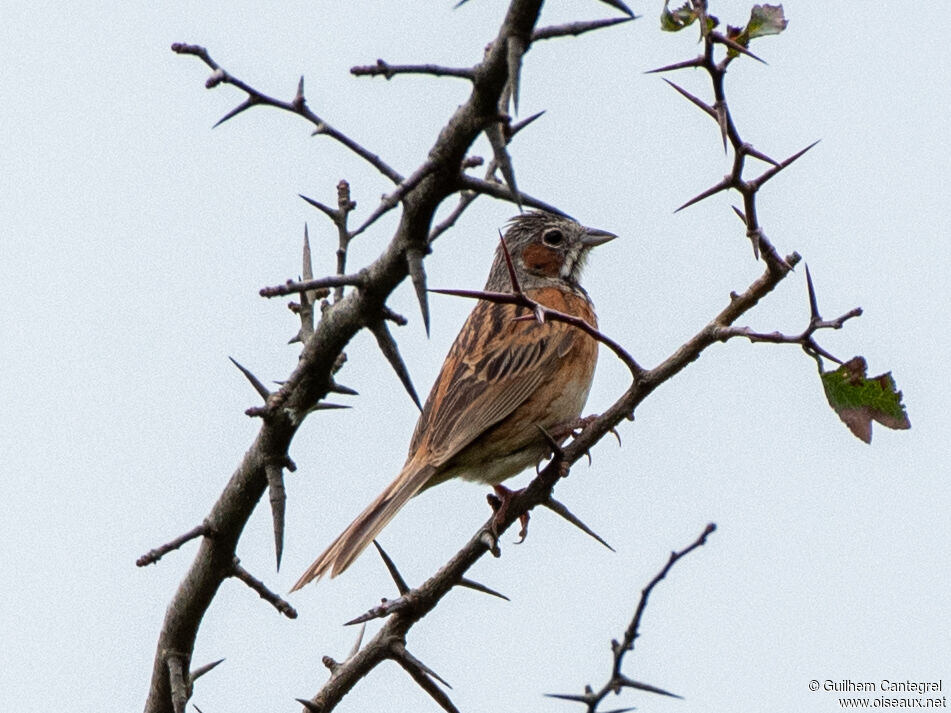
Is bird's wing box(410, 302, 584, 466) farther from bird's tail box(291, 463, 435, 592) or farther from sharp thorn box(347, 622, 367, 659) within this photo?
sharp thorn box(347, 622, 367, 659)

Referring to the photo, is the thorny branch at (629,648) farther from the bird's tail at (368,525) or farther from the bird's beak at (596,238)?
the bird's beak at (596,238)

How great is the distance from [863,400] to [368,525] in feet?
8.75

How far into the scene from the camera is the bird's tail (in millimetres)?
5160

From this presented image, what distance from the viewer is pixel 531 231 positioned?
8.37 metres

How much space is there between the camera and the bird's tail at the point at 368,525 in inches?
203

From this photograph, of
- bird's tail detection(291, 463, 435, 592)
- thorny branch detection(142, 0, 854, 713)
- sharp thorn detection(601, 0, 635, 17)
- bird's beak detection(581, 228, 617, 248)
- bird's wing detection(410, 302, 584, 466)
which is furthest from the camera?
bird's beak detection(581, 228, 617, 248)

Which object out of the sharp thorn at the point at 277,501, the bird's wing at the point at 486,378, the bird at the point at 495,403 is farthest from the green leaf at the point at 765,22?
the bird's wing at the point at 486,378

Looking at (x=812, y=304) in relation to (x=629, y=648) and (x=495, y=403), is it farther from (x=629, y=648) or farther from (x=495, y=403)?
(x=495, y=403)

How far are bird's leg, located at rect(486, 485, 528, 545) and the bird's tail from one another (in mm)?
329

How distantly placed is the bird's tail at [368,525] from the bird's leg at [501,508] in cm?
33

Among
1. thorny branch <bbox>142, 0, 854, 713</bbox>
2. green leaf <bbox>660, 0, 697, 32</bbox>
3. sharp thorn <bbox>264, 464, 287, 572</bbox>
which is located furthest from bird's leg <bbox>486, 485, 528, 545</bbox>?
green leaf <bbox>660, 0, 697, 32</bbox>

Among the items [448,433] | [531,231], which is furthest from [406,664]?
[531,231]

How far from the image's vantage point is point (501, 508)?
4.45 metres

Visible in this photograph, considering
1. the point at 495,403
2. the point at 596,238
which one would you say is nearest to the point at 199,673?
the point at 495,403
